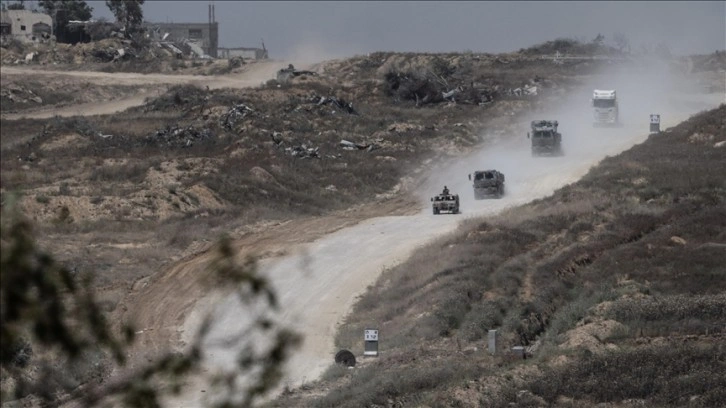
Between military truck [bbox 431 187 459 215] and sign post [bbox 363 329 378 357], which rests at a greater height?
military truck [bbox 431 187 459 215]

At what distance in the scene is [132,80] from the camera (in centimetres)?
11338

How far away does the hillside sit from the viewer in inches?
880

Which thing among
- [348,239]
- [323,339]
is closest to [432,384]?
[323,339]

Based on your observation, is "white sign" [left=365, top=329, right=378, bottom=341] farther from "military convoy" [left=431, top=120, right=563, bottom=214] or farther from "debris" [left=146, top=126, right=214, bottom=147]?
"debris" [left=146, top=126, right=214, bottom=147]

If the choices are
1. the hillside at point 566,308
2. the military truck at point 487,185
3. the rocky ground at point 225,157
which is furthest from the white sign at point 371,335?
the military truck at point 487,185

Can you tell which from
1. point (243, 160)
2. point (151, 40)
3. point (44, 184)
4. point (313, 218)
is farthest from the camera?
point (151, 40)

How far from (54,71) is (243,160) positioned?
203 ft

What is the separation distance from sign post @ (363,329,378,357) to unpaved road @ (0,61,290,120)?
67922 mm

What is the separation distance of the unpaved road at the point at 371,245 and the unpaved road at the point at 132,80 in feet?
113

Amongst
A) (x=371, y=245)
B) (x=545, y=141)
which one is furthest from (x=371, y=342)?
(x=545, y=141)

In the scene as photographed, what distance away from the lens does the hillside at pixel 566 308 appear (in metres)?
22.3

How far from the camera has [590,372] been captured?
74.7ft

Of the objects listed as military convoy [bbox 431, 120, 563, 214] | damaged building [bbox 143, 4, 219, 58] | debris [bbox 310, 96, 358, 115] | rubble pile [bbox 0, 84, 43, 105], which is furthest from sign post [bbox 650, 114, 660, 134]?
damaged building [bbox 143, 4, 219, 58]

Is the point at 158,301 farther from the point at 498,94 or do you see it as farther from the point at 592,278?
the point at 498,94
